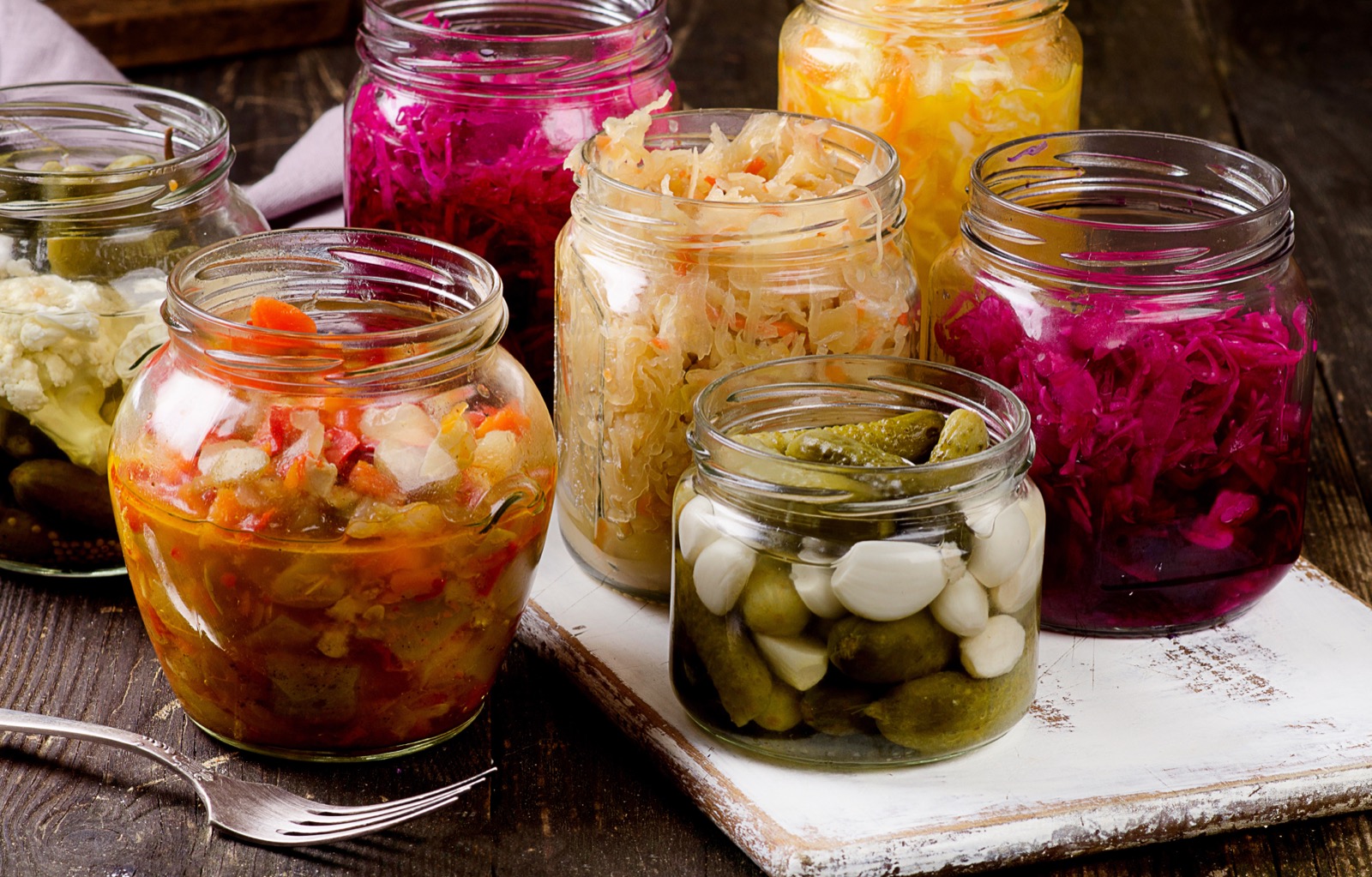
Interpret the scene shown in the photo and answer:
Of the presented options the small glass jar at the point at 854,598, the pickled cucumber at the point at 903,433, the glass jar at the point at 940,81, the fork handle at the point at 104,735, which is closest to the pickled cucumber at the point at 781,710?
the small glass jar at the point at 854,598

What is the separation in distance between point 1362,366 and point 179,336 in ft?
5.77

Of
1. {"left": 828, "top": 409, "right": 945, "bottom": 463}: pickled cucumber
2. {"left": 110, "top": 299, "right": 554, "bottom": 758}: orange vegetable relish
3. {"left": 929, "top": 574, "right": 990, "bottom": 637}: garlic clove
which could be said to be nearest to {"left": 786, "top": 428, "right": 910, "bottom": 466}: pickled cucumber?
{"left": 828, "top": 409, "right": 945, "bottom": 463}: pickled cucumber

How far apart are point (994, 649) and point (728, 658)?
22 centimetres

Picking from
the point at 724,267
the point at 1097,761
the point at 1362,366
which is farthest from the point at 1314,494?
the point at 724,267

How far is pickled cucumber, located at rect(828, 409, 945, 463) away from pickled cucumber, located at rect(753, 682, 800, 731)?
222mm

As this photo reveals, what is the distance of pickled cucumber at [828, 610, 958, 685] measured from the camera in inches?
51.5

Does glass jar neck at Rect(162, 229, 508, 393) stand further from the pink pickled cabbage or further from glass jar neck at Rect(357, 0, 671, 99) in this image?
the pink pickled cabbage

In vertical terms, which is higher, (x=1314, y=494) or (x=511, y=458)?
(x=511, y=458)

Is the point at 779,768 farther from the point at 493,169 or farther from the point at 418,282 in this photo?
the point at 493,169

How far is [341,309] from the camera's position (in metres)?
1.56

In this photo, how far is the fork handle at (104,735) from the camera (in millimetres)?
1375

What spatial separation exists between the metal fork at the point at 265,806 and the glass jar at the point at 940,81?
2.75ft

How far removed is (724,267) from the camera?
152cm

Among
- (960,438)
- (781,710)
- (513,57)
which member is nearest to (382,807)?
(781,710)
